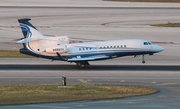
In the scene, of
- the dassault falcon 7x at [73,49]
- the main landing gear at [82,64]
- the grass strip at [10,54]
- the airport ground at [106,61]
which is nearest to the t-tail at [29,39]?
the dassault falcon 7x at [73,49]

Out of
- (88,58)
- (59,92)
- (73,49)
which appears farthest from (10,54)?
(59,92)

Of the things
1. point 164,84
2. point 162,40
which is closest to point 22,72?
point 164,84

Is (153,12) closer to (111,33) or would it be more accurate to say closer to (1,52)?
(111,33)

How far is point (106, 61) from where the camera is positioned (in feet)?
192

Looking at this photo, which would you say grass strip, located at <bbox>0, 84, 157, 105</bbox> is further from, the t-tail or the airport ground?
the t-tail

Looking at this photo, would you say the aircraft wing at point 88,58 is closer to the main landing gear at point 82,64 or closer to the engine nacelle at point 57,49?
the main landing gear at point 82,64

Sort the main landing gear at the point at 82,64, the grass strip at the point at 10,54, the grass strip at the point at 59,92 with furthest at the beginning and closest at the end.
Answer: the grass strip at the point at 10,54, the main landing gear at the point at 82,64, the grass strip at the point at 59,92

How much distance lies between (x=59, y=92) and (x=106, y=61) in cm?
Result: 2247

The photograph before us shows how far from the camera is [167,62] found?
191 feet

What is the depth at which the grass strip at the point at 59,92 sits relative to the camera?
3238 centimetres

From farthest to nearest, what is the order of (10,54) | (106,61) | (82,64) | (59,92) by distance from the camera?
(10,54), (106,61), (82,64), (59,92)

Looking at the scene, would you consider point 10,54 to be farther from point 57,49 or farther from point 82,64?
point 82,64

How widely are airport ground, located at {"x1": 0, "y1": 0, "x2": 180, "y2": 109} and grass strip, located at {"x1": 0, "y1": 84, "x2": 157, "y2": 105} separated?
5.75 ft

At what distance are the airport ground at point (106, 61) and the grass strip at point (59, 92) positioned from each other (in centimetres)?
175
